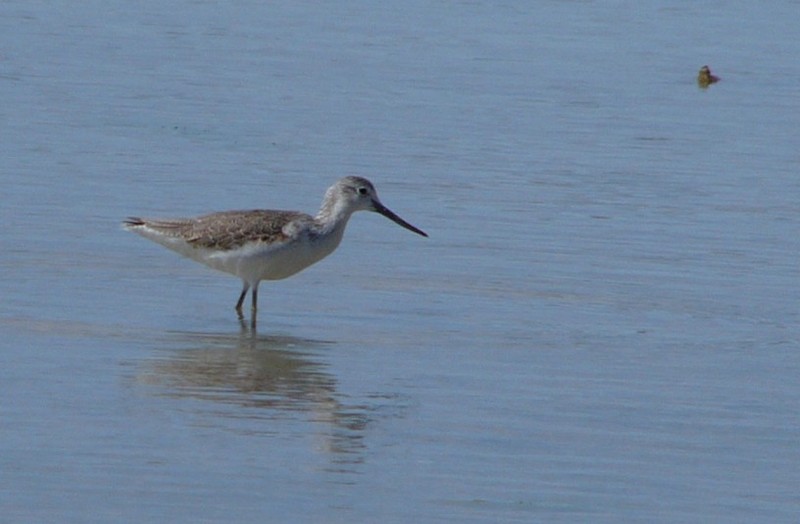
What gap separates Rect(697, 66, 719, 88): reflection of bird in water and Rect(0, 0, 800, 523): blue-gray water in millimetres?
128

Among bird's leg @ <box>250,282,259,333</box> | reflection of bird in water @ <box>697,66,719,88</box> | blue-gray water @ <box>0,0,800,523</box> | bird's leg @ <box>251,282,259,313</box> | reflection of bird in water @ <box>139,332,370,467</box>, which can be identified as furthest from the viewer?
reflection of bird in water @ <box>697,66,719,88</box>

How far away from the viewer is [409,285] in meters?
12.0

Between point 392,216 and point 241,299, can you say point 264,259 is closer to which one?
point 241,299

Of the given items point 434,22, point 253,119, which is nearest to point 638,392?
point 253,119

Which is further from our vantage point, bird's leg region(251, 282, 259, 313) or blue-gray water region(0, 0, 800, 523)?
bird's leg region(251, 282, 259, 313)

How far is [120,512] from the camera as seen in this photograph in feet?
23.5

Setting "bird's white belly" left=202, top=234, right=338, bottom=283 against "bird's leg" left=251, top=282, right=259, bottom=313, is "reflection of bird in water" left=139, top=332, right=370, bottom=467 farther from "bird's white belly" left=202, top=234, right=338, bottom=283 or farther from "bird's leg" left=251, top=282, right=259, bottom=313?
"bird's white belly" left=202, top=234, right=338, bottom=283

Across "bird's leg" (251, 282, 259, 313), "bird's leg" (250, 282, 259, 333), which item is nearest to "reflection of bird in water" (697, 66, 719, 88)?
"bird's leg" (250, 282, 259, 333)

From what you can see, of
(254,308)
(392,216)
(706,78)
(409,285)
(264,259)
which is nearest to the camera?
(254,308)

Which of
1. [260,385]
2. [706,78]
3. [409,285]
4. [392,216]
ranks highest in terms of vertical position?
[392,216]

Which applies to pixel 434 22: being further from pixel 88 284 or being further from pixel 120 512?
pixel 120 512

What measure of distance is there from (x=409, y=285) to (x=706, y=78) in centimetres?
905

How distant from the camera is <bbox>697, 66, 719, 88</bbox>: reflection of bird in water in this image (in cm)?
2012

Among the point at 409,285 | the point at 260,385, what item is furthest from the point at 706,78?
the point at 260,385
